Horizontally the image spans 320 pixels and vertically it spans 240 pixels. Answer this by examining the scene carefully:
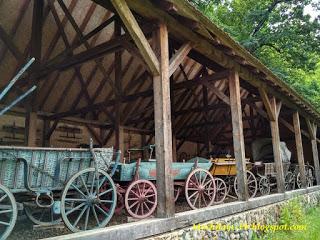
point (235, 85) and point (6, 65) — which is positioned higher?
point (6, 65)

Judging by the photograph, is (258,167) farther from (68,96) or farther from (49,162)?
(49,162)

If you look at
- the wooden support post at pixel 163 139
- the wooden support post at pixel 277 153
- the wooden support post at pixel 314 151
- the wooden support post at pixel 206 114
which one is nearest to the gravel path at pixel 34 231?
the wooden support post at pixel 163 139

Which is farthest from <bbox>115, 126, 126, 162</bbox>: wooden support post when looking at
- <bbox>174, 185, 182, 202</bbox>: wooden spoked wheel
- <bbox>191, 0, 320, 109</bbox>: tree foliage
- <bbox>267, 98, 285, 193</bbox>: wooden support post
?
<bbox>191, 0, 320, 109</bbox>: tree foliage

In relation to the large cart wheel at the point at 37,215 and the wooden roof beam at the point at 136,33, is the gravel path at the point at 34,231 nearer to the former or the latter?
the large cart wheel at the point at 37,215

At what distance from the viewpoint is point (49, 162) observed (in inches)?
150

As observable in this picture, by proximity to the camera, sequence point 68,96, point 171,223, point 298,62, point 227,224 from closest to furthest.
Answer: point 171,223 → point 227,224 → point 68,96 → point 298,62

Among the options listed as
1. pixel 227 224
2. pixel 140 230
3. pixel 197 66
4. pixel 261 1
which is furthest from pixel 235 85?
pixel 261 1

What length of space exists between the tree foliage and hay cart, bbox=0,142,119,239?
12.8 meters

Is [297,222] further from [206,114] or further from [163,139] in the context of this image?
[206,114]

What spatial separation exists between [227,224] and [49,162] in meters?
3.27

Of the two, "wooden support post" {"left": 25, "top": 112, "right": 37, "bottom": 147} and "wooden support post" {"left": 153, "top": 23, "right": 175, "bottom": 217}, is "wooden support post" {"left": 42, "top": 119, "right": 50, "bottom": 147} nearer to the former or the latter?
"wooden support post" {"left": 25, "top": 112, "right": 37, "bottom": 147}

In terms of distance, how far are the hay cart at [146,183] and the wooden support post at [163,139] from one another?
23 centimetres

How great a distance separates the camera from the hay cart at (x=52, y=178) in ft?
11.3

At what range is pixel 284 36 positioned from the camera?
639 inches
